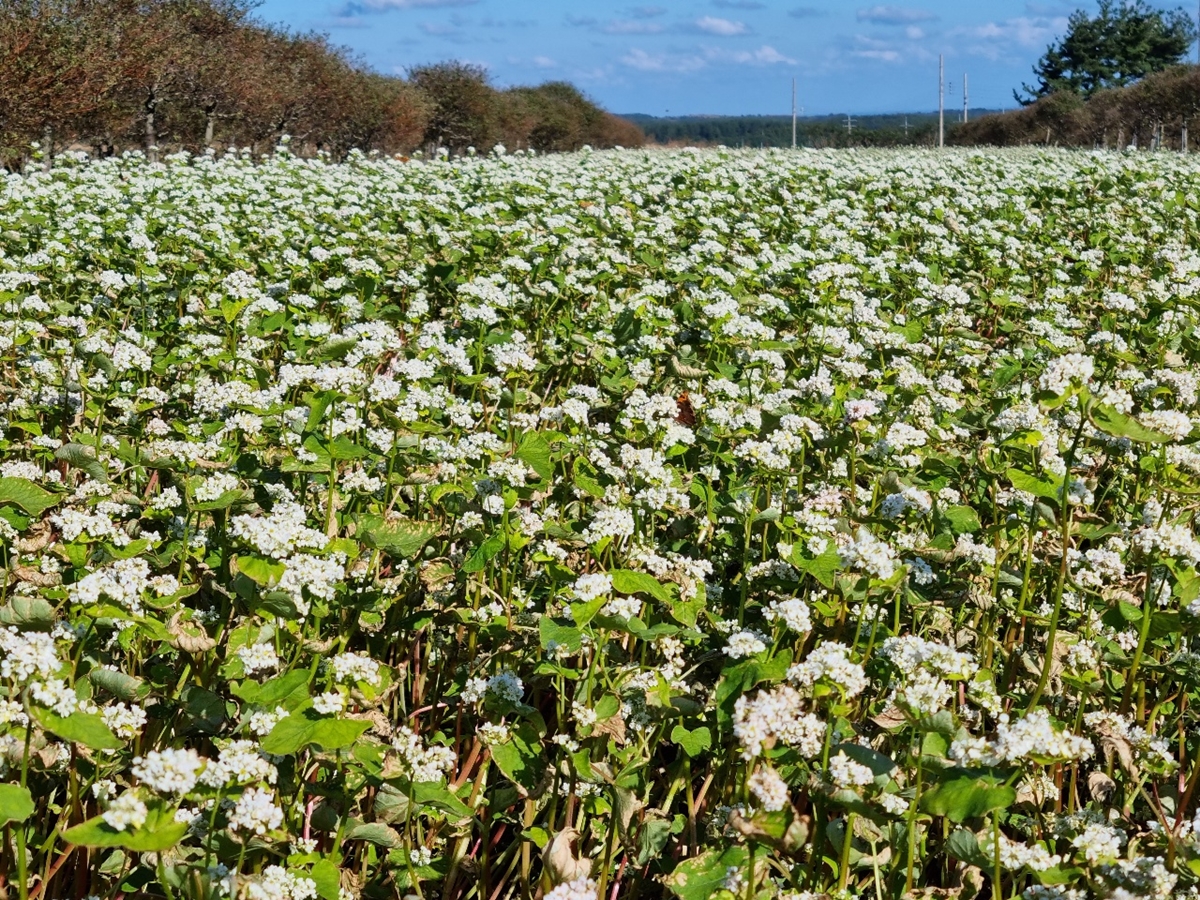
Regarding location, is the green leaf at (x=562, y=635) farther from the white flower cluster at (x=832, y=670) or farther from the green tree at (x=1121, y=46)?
the green tree at (x=1121, y=46)

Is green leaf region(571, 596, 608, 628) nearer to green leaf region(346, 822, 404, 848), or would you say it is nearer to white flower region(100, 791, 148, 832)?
green leaf region(346, 822, 404, 848)

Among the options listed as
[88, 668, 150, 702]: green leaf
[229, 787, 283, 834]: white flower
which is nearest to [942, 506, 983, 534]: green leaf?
[229, 787, 283, 834]: white flower

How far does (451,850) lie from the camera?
281cm

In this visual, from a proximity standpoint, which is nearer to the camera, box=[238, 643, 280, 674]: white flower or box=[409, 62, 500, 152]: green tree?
box=[238, 643, 280, 674]: white flower

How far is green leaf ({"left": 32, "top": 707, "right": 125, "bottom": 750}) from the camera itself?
6.78ft

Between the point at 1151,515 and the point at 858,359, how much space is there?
2309mm

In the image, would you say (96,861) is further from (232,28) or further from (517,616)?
(232,28)

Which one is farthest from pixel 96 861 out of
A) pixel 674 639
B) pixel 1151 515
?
pixel 1151 515

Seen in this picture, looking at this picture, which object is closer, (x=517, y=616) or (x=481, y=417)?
(x=517, y=616)

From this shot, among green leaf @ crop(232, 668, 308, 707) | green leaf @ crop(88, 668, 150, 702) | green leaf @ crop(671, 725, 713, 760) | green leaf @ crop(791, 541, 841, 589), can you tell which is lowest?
green leaf @ crop(671, 725, 713, 760)

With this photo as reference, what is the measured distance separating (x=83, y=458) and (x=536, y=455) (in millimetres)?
1543

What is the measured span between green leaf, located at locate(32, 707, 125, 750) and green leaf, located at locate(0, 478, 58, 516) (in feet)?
4.19

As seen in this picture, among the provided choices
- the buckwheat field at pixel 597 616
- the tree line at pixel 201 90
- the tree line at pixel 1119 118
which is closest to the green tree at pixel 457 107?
the tree line at pixel 201 90

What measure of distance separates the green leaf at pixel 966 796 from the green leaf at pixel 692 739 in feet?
2.25
